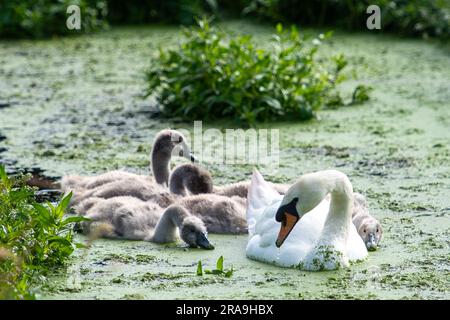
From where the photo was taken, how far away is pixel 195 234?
6602 millimetres

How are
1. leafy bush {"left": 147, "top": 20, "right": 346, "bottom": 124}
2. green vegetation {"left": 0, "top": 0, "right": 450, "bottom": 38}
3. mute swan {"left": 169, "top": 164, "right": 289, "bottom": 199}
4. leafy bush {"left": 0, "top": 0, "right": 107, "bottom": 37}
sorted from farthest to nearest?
leafy bush {"left": 0, "top": 0, "right": 107, "bottom": 37}
green vegetation {"left": 0, "top": 0, "right": 450, "bottom": 38}
leafy bush {"left": 147, "top": 20, "right": 346, "bottom": 124}
mute swan {"left": 169, "top": 164, "right": 289, "bottom": 199}

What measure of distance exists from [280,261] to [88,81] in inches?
230

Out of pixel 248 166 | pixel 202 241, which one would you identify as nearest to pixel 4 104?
pixel 248 166

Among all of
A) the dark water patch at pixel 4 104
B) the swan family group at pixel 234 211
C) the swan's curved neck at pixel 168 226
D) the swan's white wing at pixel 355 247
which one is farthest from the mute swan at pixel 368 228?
the dark water patch at pixel 4 104

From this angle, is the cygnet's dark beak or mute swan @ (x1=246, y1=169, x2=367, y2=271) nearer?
mute swan @ (x1=246, y1=169, x2=367, y2=271)

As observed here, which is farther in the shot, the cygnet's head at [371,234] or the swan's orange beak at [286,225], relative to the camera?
the cygnet's head at [371,234]

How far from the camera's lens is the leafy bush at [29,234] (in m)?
5.85

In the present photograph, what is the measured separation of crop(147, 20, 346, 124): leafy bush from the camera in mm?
9672

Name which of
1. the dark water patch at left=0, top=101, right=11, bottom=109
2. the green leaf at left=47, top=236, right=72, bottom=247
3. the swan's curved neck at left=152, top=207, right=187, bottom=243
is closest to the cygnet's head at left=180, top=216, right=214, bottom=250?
the swan's curved neck at left=152, top=207, right=187, bottom=243

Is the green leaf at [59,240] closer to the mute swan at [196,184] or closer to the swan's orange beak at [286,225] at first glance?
the swan's orange beak at [286,225]

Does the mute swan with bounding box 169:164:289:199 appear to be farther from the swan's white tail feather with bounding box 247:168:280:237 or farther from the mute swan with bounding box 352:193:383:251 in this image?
the mute swan with bounding box 352:193:383:251

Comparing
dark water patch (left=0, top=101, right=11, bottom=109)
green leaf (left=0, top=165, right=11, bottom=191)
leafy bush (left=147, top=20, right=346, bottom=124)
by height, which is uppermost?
leafy bush (left=147, top=20, right=346, bottom=124)
